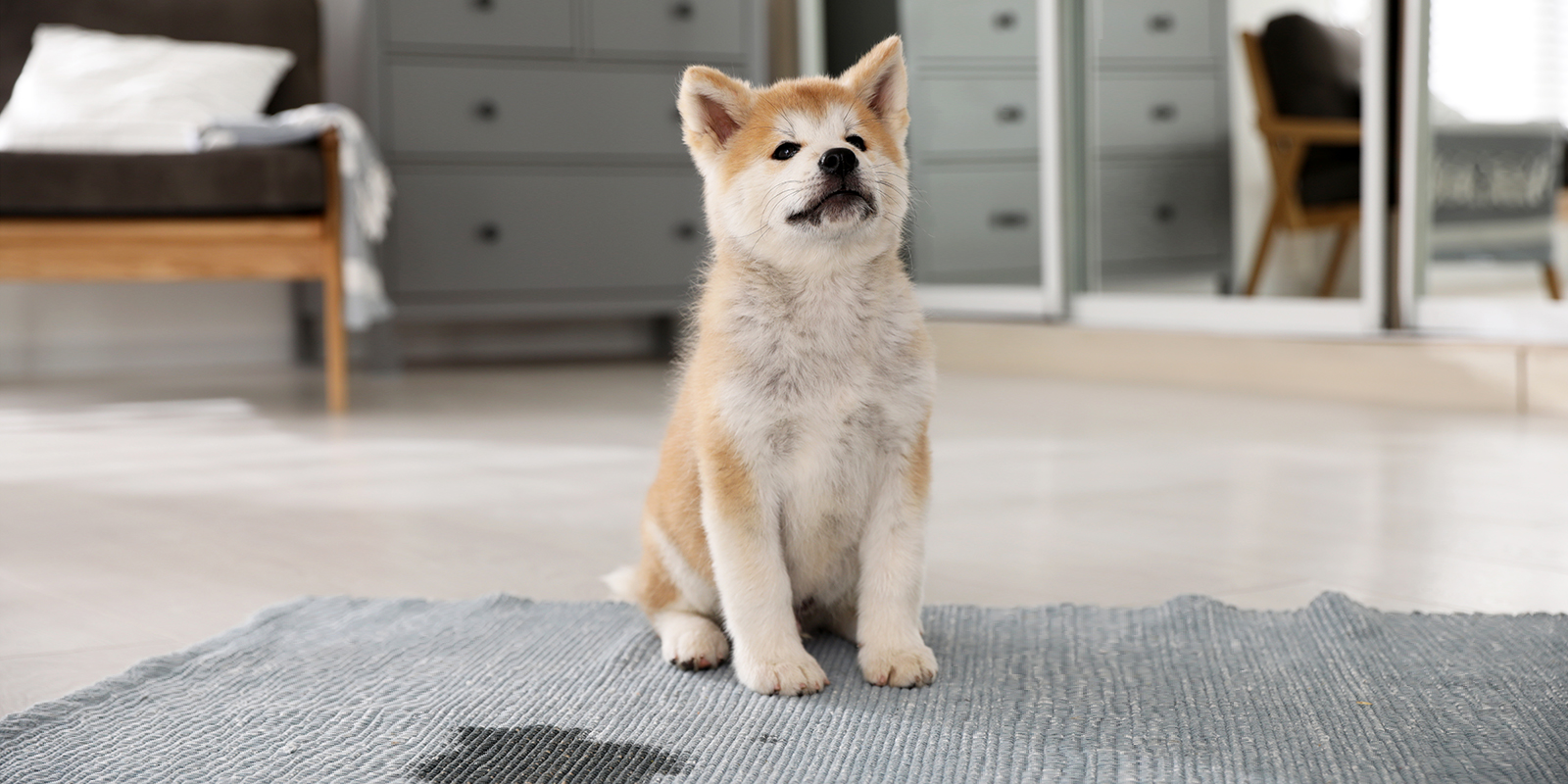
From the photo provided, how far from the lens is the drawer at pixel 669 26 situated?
4.57m

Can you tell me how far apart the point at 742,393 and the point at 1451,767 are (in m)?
0.62

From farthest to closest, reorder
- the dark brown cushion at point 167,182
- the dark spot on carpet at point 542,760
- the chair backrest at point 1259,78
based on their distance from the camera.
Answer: the chair backrest at point 1259,78 → the dark brown cushion at point 167,182 → the dark spot on carpet at point 542,760

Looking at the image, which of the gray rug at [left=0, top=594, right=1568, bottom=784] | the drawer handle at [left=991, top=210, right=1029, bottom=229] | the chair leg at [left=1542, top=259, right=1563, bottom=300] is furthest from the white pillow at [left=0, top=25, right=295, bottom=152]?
the chair leg at [left=1542, top=259, right=1563, bottom=300]

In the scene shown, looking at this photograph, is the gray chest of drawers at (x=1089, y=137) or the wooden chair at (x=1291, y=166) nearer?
the wooden chair at (x=1291, y=166)

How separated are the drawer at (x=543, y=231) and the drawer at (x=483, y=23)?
0.43 metres

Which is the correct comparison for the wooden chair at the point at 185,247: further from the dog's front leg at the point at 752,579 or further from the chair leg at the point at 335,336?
the dog's front leg at the point at 752,579

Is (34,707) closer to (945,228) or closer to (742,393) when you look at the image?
(742,393)

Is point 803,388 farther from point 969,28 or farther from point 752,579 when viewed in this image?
point 969,28

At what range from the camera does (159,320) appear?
4.73 m

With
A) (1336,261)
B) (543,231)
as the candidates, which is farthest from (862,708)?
(543,231)

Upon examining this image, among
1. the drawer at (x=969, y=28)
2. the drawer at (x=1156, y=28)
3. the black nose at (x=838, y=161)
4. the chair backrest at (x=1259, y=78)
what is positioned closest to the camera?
the black nose at (x=838, y=161)

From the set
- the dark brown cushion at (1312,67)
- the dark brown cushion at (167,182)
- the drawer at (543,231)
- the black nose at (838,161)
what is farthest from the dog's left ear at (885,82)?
the drawer at (543,231)

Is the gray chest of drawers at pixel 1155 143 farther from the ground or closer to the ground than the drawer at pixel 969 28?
closer to the ground

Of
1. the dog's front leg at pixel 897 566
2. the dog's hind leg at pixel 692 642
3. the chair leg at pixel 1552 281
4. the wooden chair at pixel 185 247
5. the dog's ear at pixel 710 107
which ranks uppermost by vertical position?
the dog's ear at pixel 710 107
